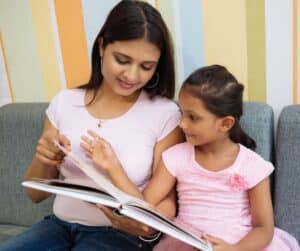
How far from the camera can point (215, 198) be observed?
1.15 meters

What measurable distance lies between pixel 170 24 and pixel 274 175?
1.95 feet

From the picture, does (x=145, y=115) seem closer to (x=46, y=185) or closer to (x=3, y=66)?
(x=46, y=185)

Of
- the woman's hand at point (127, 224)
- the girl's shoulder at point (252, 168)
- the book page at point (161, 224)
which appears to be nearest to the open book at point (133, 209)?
the book page at point (161, 224)

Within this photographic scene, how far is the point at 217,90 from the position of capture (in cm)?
107

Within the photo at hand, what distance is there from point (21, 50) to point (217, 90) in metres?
0.90

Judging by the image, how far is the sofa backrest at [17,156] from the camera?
5.03 feet

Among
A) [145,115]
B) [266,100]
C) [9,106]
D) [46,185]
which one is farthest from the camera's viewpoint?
[9,106]

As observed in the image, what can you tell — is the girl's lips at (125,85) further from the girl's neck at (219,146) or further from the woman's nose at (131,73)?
the girl's neck at (219,146)

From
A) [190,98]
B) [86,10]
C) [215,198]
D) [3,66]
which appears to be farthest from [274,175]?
[3,66]

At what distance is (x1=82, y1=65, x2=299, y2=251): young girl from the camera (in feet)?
3.53

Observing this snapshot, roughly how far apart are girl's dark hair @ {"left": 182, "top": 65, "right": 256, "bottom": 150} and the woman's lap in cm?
45

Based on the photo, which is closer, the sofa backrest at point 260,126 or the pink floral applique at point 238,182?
the pink floral applique at point 238,182

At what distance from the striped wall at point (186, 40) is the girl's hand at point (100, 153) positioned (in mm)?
416

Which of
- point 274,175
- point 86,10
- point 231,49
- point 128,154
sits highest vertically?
Result: point 86,10
